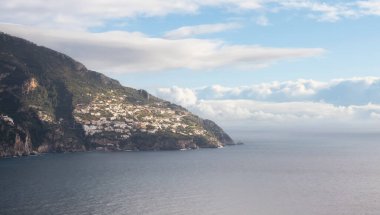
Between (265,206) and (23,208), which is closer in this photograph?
(23,208)

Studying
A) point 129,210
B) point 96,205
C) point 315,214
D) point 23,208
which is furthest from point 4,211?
point 315,214

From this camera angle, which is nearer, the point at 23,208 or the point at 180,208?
the point at 23,208

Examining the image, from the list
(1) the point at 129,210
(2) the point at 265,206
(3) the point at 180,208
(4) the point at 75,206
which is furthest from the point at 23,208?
(2) the point at 265,206

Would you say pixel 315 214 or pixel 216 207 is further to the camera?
pixel 216 207

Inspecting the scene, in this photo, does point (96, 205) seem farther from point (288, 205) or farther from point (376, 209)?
point (376, 209)

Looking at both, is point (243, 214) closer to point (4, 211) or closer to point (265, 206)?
point (265, 206)

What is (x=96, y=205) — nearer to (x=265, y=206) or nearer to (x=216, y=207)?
(x=216, y=207)

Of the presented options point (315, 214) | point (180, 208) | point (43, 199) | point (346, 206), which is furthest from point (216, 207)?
point (43, 199)
